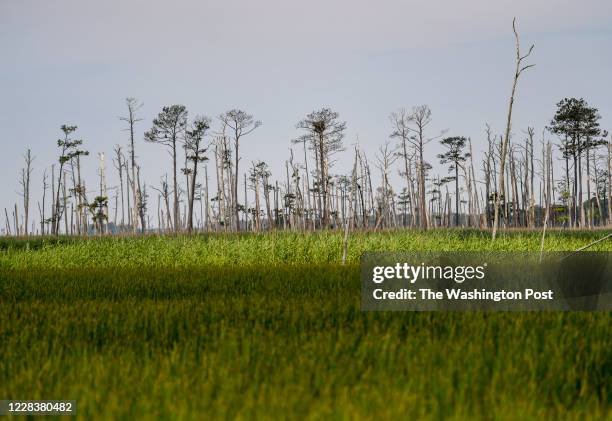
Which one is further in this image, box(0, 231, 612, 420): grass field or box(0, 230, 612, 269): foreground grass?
box(0, 230, 612, 269): foreground grass

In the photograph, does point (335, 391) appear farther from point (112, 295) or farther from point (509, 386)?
point (112, 295)

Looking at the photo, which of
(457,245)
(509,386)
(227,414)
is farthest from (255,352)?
(457,245)

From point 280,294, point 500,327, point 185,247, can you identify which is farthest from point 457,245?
point 500,327

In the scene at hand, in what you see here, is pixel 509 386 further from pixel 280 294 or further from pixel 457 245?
pixel 457 245

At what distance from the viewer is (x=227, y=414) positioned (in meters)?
3.66

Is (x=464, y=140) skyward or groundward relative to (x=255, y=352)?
skyward

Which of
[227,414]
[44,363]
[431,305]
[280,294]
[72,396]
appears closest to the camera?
[227,414]

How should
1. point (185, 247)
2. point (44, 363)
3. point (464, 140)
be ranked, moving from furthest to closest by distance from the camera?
point (464, 140), point (185, 247), point (44, 363)

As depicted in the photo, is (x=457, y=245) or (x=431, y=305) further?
(x=457, y=245)

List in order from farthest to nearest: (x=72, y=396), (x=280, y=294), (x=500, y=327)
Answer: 1. (x=280, y=294)
2. (x=500, y=327)
3. (x=72, y=396)

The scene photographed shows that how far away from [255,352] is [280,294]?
4.49 meters

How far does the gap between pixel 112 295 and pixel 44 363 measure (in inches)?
208

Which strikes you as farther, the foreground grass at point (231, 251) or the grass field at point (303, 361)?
the foreground grass at point (231, 251)

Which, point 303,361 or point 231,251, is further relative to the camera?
point 231,251
